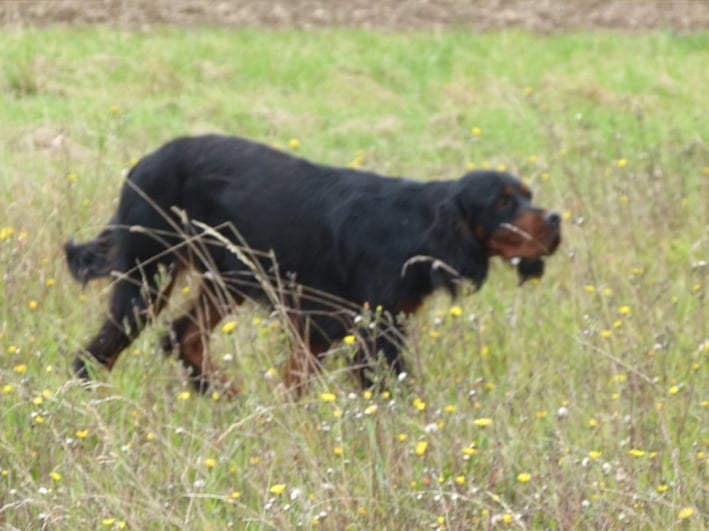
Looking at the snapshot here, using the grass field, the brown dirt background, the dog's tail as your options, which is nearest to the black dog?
the dog's tail

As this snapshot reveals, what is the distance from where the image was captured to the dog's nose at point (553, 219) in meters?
4.96

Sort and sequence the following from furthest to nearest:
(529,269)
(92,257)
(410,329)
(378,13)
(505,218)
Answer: (378,13)
(92,257)
(529,269)
(505,218)
(410,329)

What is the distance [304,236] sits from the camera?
5203mm

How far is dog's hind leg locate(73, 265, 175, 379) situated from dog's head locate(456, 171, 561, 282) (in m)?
1.09

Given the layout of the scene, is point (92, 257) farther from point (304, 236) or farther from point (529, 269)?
point (529, 269)

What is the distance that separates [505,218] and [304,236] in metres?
0.73

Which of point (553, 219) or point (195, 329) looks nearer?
point (553, 219)

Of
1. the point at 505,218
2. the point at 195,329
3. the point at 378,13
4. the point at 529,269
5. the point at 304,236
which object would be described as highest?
the point at 505,218

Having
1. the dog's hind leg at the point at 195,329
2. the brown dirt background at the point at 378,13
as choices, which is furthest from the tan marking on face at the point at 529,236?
the brown dirt background at the point at 378,13

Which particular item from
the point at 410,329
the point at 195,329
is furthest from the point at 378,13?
the point at 410,329

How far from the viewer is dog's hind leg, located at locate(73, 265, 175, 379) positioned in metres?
5.10

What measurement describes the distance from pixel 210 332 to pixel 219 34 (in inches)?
260

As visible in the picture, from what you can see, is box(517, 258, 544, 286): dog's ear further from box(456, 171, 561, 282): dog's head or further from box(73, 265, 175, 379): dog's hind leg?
box(73, 265, 175, 379): dog's hind leg

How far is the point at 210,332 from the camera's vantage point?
5141 millimetres
